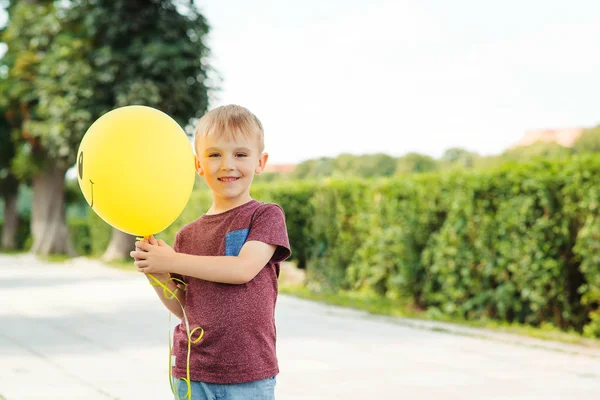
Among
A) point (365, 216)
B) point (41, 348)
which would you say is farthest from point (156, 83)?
point (41, 348)

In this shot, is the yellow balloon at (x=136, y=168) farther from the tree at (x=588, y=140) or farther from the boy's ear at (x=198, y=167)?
the tree at (x=588, y=140)

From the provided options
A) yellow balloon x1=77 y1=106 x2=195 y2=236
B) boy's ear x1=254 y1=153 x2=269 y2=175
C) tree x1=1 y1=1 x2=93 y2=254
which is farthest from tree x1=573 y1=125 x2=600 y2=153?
yellow balloon x1=77 y1=106 x2=195 y2=236

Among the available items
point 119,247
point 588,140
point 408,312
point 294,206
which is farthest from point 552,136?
point 408,312

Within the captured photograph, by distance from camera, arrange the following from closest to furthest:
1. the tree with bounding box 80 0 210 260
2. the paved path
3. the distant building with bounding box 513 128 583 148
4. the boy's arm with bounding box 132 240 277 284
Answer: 1. the boy's arm with bounding box 132 240 277 284
2. the paved path
3. the tree with bounding box 80 0 210 260
4. the distant building with bounding box 513 128 583 148

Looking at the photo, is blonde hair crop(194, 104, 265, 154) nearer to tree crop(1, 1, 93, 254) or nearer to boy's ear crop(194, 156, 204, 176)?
boy's ear crop(194, 156, 204, 176)

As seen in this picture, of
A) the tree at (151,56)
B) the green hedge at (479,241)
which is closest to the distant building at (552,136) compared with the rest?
the tree at (151,56)

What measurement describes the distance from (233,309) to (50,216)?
2496cm

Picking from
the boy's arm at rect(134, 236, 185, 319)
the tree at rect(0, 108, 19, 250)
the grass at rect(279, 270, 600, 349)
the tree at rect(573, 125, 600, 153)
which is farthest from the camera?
the tree at rect(573, 125, 600, 153)

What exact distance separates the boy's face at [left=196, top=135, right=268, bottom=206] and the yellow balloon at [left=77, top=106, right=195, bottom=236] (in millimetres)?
109

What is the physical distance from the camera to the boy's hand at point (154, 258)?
94.3 inches

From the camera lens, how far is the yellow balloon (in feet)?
8.22

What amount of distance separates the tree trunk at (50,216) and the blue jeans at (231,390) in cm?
2444

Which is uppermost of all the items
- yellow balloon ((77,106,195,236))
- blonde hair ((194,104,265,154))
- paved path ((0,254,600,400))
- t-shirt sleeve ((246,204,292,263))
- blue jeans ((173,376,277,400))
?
blonde hair ((194,104,265,154))

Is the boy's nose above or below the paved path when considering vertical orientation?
above
